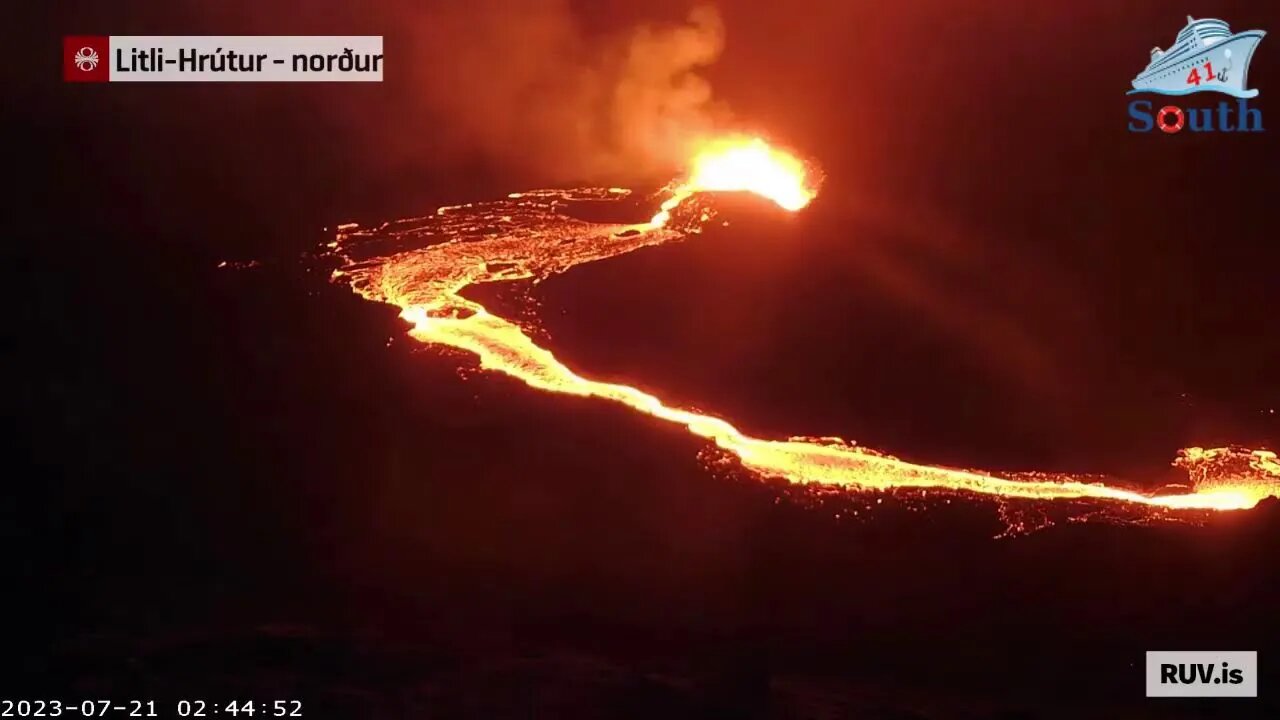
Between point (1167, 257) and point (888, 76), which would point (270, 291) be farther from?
point (1167, 257)

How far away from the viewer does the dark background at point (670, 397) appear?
269 cm

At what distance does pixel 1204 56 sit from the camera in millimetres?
2801

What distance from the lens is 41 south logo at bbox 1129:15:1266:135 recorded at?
A: 2801 millimetres

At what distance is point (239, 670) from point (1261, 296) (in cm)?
264

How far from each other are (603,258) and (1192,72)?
5.00ft

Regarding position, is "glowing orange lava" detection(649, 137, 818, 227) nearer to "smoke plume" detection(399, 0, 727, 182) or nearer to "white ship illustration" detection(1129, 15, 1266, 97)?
"smoke plume" detection(399, 0, 727, 182)

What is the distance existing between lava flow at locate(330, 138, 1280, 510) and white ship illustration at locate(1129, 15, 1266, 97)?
0.90 meters

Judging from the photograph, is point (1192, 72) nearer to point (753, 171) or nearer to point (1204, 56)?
point (1204, 56)

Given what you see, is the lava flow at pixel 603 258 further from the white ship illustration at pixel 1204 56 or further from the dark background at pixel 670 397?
the white ship illustration at pixel 1204 56

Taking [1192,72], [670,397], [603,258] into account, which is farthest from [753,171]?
[1192,72]

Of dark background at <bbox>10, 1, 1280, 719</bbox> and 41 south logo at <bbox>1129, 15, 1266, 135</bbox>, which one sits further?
41 south logo at <bbox>1129, 15, 1266, 135</bbox>

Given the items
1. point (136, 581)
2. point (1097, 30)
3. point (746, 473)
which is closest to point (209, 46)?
point (136, 581)

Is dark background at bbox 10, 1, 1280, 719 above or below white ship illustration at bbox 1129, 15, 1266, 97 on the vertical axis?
below

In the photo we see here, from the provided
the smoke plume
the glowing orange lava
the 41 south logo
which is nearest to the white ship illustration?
the 41 south logo
